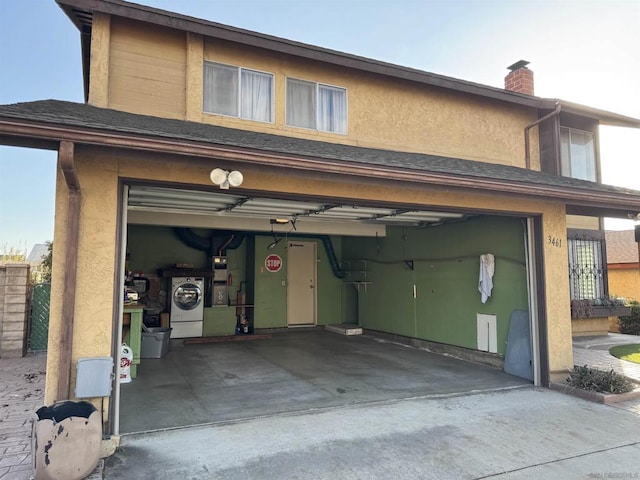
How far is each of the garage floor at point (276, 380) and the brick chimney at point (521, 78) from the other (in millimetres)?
5924

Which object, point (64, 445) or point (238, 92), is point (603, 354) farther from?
point (64, 445)

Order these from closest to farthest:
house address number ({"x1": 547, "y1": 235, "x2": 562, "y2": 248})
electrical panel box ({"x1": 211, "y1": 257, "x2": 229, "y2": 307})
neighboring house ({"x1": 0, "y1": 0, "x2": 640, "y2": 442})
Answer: neighboring house ({"x1": 0, "y1": 0, "x2": 640, "y2": 442}) < house address number ({"x1": 547, "y1": 235, "x2": 562, "y2": 248}) < electrical panel box ({"x1": 211, "y1": 257, "x2": 229, "y2": 307})

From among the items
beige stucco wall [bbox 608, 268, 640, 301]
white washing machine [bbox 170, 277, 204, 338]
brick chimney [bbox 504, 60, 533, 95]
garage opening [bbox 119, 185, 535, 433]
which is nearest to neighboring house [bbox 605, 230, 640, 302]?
beige stucco wall [bbox 608, 268, 640, 301]

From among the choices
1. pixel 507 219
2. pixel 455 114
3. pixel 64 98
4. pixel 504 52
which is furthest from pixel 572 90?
pixel 64 98

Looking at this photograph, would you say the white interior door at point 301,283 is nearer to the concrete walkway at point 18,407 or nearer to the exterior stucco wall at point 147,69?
the concrete walkway at point 18,407

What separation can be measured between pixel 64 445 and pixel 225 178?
261cm

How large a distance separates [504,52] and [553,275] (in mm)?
6060

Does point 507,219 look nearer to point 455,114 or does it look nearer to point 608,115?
→ point 455,114

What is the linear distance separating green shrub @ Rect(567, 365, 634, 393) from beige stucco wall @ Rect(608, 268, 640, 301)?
12.5 meters

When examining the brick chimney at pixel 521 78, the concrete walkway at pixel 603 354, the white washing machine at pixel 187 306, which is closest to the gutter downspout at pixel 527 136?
the brick chimney at pixel 521 78

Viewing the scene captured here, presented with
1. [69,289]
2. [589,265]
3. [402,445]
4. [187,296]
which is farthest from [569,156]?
[69,289]

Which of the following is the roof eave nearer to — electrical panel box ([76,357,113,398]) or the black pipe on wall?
electrical panel box ([76,357,113,398])

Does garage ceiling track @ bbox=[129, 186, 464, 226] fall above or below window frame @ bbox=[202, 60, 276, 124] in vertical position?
below

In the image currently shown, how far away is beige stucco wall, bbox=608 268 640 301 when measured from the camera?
51.9ft
